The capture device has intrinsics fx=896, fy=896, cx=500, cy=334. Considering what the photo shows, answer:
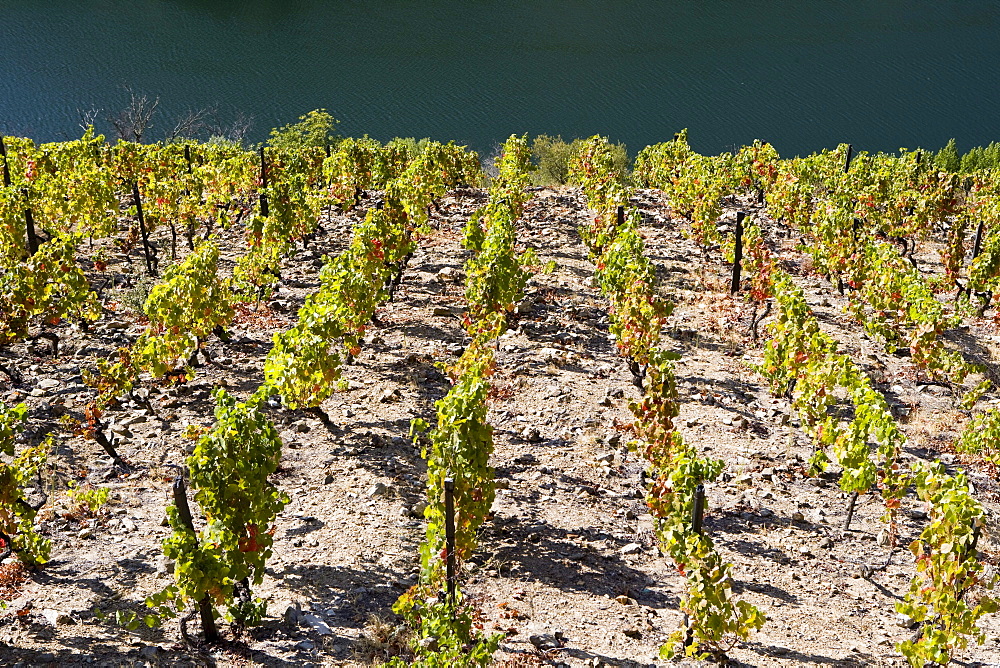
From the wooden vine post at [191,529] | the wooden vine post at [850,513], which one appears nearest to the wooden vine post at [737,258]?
the wooden vine post at [850,513]

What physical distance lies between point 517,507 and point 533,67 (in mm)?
53408

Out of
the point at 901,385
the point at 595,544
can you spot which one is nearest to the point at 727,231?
the point at 901,385

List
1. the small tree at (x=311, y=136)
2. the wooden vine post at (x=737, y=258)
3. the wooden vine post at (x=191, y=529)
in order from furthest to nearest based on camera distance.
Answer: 1. the small tree at (x=311, y=136)
2. the wooden vine post at (x=737, y=258)
3. the wooden vine post at (x=191, y=529)

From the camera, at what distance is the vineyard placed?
6715 millimetres

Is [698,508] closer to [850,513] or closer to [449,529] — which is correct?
[449,529]

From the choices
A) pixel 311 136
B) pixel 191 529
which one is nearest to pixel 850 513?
pixel 191 529

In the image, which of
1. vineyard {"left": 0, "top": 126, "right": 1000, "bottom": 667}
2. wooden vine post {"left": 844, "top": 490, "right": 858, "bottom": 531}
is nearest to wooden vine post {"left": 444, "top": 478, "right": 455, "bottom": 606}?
vineyard {"left": 0, "top": 126, "right": 1000, "bottom": 667}

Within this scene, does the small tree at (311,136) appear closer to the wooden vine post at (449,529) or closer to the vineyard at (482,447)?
the vineyard at (482,447)

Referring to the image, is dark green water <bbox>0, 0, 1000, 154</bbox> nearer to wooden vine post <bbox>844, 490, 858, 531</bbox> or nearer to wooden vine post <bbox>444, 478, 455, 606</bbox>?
wooden vine post <bbox>844, 490, 858, 531</bbox>

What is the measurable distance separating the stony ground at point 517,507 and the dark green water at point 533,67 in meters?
36.4

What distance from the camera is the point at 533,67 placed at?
58500mm

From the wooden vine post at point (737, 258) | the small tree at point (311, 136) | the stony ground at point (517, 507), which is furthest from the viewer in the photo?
the small tree at point (311, 136)

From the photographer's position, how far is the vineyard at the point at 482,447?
264 inches

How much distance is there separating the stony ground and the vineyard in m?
0.03
